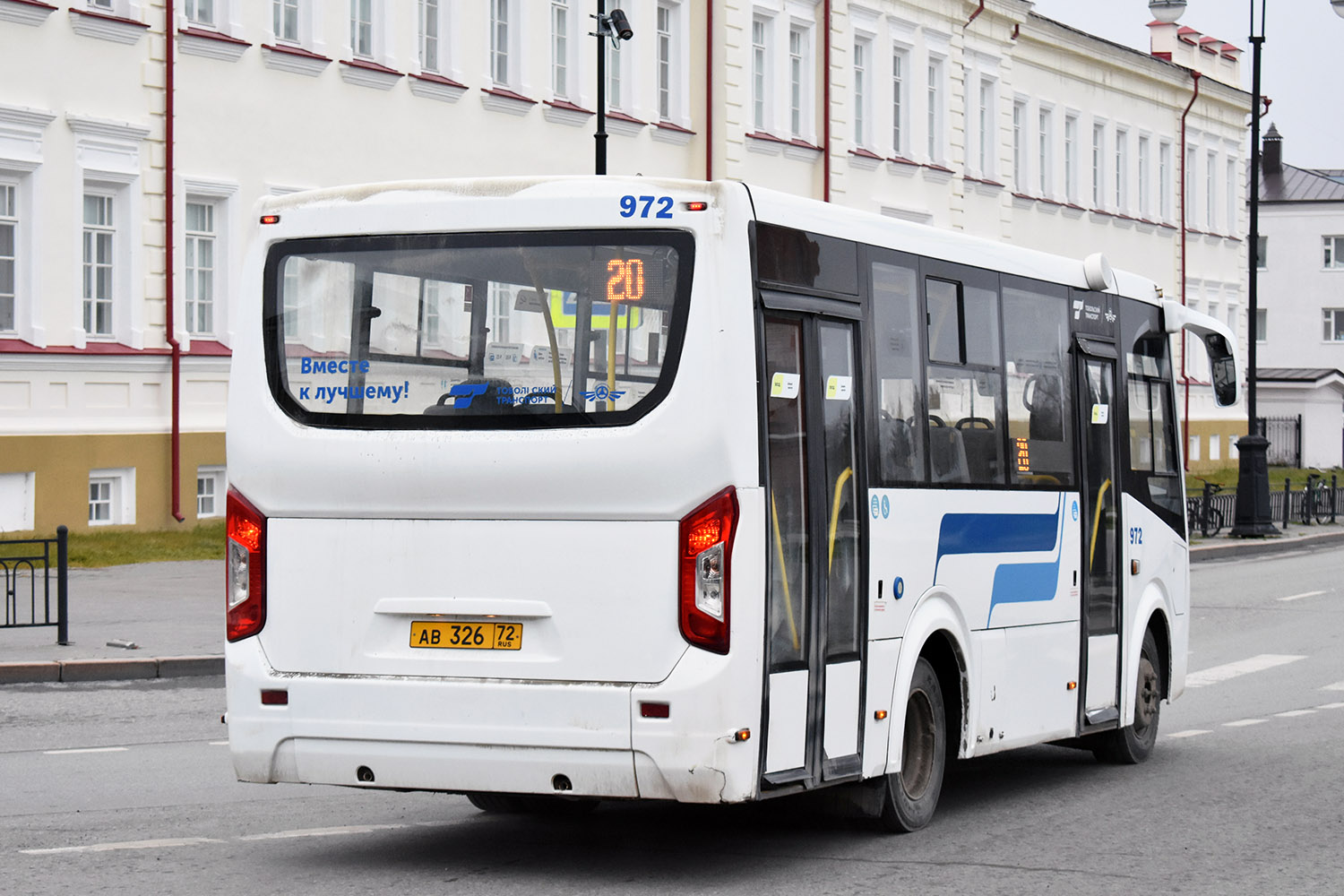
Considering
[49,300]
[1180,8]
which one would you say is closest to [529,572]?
[49,300]

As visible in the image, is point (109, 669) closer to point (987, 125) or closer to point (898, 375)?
point (898, 375)

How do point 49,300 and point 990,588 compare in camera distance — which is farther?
point 49,300

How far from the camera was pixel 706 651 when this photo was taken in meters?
8.02

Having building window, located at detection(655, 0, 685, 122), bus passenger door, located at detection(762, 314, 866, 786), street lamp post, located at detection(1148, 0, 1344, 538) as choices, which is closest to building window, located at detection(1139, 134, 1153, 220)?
street lamp post, located at detection(1148, 0, 1344, 538)

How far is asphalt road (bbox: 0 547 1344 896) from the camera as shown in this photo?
8.33 metres

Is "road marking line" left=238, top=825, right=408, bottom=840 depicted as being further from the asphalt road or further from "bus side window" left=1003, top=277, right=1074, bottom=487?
"bus side window" left=1003, top=277, right=1074, bottom=487

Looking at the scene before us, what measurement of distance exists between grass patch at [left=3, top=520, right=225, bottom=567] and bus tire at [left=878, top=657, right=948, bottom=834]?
16.8 meters

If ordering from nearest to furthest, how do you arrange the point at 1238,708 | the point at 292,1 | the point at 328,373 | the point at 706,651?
1. the point at 706,651
2. the point at 328,373
3. the point at 1238,708
4. the point at 292,1

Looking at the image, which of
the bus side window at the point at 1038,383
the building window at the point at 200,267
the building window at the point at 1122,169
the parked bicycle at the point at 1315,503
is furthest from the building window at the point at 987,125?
the bus side window at the point at 1038,383

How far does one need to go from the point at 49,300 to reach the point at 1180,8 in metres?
19.9

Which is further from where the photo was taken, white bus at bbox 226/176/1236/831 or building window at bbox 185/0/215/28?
building window at bbox 185/0/215/28

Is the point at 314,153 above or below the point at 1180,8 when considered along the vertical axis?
below

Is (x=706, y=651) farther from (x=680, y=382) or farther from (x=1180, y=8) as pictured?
(x=1180, y=8)

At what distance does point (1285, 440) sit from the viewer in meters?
76.6
